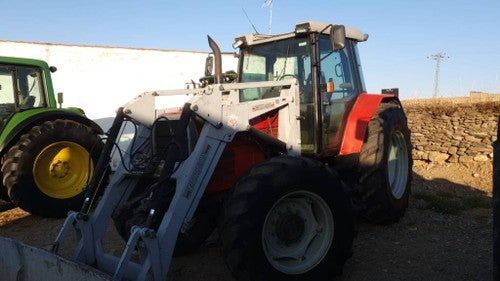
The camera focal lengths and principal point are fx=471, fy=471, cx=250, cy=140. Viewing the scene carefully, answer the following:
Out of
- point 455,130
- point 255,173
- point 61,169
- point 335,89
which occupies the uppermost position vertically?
point 335,89

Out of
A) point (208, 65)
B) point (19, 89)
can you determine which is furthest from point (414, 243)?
point (19, 89)

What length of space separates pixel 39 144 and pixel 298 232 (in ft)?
14.3

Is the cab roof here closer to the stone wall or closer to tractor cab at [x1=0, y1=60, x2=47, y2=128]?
tractor cab at [x1=0, y1=60, x2=47, y2=128]

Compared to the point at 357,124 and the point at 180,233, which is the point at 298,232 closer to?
the point at 180,233

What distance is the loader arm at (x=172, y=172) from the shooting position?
10.5 feet

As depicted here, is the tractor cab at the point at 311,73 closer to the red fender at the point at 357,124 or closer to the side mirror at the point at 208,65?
the red fender at the point at 357,124

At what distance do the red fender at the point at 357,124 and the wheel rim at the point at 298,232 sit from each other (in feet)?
4.91

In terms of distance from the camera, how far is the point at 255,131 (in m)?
4.09

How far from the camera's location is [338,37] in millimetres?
4488

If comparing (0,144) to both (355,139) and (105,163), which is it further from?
(355,139)

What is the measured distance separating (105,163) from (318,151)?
2.20 m

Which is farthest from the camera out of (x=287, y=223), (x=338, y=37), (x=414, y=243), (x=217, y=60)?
(x=414, y=243)

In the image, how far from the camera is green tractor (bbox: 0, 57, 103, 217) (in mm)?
6426

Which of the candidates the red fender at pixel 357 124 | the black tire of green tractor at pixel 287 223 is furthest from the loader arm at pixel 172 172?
the red fender at pixel 357 124
